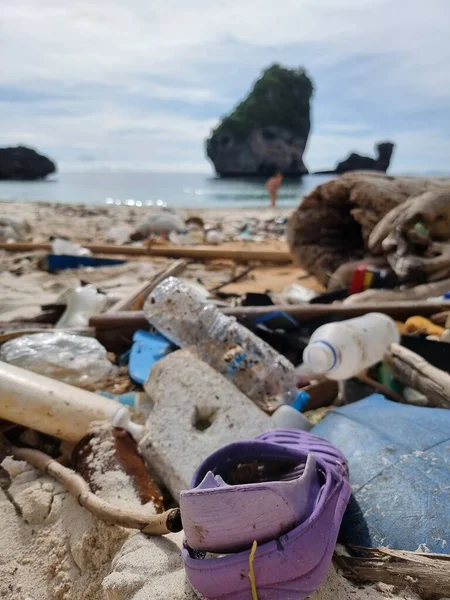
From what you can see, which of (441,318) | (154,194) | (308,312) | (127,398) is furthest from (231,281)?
(154,194)

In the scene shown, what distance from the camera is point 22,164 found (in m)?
60.7

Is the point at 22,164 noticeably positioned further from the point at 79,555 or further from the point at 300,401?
the point at 79,555

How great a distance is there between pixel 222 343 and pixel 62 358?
817 millimetres

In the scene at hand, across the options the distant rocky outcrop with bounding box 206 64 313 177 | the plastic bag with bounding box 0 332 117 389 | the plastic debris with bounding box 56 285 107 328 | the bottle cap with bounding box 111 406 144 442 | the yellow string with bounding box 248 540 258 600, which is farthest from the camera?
the distant rocky outcrop with bounding box 206 64 313 177

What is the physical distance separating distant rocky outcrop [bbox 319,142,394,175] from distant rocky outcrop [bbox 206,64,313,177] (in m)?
8.48

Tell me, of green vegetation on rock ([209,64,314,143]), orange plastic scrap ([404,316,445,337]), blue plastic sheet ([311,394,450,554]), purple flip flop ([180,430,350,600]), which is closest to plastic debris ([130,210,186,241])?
orange plastic scrap ([404,316,445,337])

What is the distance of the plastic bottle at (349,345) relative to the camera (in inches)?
86.1

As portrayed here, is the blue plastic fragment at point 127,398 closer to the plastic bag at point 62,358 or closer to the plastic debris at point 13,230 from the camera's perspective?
the plastic bag at point 62,358

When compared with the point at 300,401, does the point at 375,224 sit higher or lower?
higher

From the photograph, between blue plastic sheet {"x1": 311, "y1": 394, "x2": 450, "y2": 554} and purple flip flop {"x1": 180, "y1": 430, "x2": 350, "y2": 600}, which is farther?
blue plastic sheet {"x1": 311, "y1": 394, "x2": 450, "y2": 554}

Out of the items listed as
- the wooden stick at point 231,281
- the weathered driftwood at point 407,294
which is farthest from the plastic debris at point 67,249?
the weathered driftwood at point 407,294

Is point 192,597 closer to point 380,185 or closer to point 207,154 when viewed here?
point 380,185

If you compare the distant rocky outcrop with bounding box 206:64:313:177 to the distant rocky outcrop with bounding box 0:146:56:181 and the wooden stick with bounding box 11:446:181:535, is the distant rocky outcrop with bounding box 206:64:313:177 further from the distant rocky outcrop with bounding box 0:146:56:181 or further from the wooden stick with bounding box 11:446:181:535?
the wooden stick with bounding box 11:446:181:535

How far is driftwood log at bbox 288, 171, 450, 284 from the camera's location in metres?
3.95
